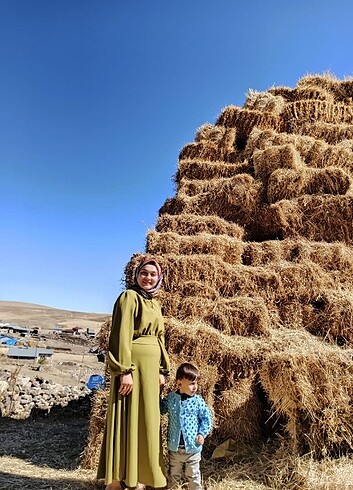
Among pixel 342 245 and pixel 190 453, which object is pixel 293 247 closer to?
pixel 342 245

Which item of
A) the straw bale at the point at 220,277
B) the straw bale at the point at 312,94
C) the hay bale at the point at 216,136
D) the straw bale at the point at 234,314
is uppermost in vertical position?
the straw bale at the point at 312,94

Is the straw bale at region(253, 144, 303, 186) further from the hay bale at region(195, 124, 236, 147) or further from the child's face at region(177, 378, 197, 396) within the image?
the child's face at region(177, 378, 197, 396)

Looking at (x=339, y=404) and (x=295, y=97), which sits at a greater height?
(x=295, y=97)

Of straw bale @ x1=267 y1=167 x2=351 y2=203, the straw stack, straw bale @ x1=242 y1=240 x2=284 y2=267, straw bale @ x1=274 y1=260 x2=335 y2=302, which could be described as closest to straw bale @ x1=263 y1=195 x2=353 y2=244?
the straw stack

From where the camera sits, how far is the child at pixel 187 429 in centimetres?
346

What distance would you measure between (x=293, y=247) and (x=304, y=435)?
2.96 metres

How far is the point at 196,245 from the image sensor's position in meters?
6.18

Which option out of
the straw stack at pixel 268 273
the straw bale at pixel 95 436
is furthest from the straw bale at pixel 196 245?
the straw bale at pixel 95 436

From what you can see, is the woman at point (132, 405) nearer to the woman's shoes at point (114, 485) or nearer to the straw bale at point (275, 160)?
the woman's shoes at point (114, 485)

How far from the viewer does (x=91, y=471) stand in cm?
455

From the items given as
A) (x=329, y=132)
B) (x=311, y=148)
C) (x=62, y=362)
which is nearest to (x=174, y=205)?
(x=311, y=148)

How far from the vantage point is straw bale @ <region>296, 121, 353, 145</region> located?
8.48 meters

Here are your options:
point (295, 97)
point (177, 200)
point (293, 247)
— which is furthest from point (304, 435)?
point (295, 97)

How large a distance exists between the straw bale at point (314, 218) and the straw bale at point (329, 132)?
2.33 meters
